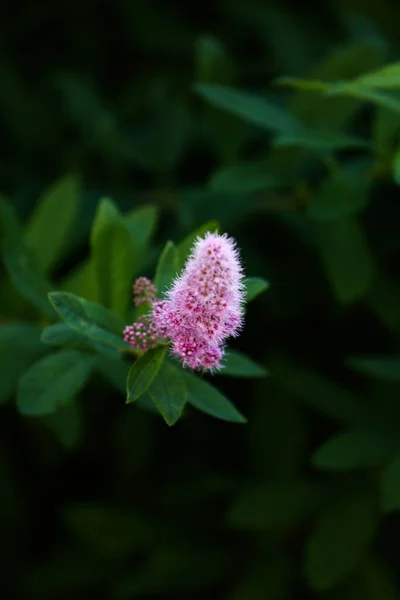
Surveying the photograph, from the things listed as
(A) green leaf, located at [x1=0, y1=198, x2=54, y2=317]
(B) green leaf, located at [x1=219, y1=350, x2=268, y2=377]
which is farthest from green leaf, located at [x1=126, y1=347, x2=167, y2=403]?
(A) green leaf, located at [x1=0, y1=198, x2=54, y2=317]

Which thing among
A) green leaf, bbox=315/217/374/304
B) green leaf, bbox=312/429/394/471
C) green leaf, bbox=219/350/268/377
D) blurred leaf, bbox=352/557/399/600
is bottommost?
blurred leaf, bbox=352/557/399/600

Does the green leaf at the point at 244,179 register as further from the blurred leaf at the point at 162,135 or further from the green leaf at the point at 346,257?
the blurred leaf at the point at 162,135

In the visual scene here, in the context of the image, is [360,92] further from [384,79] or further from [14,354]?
[14,354]

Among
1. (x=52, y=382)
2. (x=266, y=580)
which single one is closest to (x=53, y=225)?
(x=52, y=382)

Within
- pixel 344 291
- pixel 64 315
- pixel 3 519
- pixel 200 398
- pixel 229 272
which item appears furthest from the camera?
pixel 3 519

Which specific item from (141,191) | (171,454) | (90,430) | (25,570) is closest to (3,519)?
(25,570)

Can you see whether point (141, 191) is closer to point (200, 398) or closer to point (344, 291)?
point (344, 291)

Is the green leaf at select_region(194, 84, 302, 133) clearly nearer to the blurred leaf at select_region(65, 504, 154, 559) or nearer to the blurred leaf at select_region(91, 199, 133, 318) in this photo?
the blurred leaf at select_region(91, 199, 133, 318)
